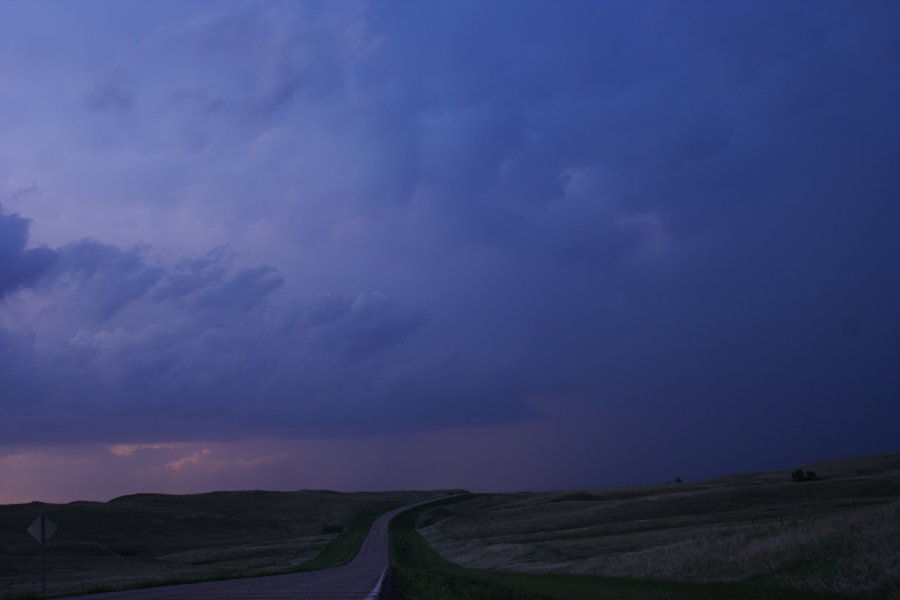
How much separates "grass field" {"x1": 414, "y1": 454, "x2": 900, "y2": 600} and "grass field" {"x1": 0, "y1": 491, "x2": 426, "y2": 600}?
12.9 metres

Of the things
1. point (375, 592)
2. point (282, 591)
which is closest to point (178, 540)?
point (282, 591)

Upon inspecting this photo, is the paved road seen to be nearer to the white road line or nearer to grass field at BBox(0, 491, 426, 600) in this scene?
the white road line

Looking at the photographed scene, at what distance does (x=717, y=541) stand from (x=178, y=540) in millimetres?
81478

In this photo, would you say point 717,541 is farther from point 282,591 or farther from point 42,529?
point 42,529

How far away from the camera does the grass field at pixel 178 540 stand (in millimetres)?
51438

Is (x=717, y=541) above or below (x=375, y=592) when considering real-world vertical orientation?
above

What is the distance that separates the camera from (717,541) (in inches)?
1108

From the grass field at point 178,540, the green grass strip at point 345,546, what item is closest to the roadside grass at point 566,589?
the grass field at point 178,540

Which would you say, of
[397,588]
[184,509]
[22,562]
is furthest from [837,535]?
[184,509]

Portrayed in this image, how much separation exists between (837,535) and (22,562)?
7087cm

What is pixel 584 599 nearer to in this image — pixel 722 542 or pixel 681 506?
pixel 722 542

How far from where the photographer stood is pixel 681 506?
65.1 m

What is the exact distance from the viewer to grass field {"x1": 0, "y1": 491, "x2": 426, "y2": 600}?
51438mm

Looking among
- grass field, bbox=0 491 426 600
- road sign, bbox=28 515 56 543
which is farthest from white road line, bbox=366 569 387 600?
grass field, bbox=0 491 426 600
